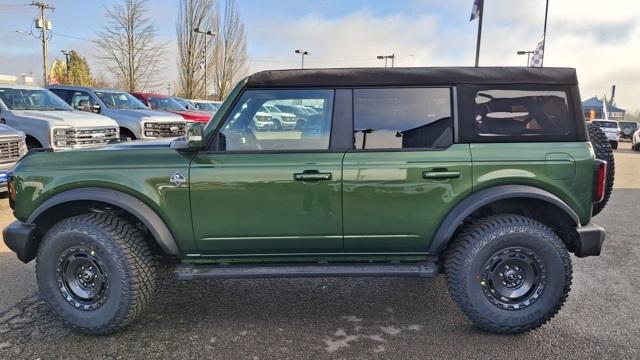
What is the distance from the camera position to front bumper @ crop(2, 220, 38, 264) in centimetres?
329

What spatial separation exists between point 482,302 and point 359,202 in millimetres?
1089

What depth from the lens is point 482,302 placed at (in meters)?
3.23

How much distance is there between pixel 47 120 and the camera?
8320mm

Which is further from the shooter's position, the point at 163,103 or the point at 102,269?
the point at 163,103

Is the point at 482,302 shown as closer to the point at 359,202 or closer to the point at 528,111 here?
the point at 359,202

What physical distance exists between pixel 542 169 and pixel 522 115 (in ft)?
1.35

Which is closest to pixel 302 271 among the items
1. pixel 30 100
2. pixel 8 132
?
pixel 8 132

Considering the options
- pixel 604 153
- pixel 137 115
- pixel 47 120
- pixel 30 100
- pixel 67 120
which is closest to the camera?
pixel 604 153

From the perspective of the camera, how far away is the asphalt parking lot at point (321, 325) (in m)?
3.06

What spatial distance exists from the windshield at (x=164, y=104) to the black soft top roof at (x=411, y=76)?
12514mm

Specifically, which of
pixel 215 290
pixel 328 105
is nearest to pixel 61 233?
pixel 215 290

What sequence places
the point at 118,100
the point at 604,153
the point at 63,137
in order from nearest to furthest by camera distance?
the point at 604,153, the point at 63,137, the point at 118,100

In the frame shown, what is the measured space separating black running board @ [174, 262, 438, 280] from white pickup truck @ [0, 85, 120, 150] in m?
5.35

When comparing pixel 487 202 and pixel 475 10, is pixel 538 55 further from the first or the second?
pixel 487 202
